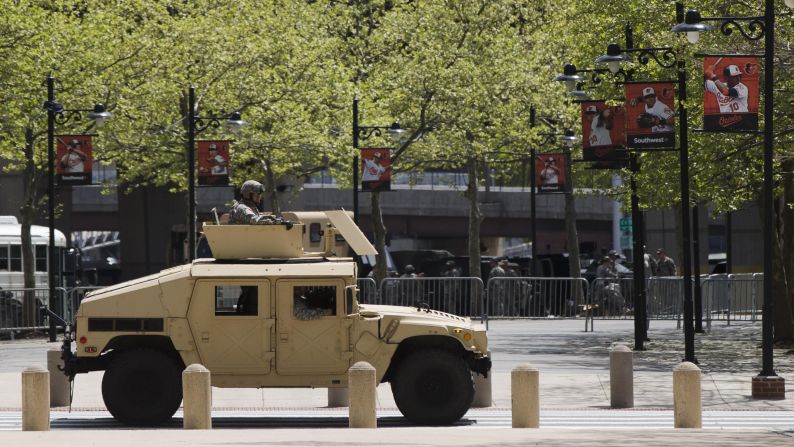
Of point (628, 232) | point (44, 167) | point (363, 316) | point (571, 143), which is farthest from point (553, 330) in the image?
point (628, 232)

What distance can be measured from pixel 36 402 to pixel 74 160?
63.9 ft

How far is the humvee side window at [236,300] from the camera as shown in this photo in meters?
18.0

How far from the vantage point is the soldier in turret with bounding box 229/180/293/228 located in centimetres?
1867

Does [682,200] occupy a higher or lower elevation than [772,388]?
higher

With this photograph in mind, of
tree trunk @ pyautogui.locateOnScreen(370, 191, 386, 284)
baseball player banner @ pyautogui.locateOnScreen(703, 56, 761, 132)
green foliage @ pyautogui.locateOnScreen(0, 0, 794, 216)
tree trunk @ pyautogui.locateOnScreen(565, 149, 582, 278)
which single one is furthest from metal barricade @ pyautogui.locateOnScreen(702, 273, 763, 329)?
baseball player banner @ pyautogui.locateOnScreen(703, 56, 761, 132)

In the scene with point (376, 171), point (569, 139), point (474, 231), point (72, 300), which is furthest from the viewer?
point (474, 231)

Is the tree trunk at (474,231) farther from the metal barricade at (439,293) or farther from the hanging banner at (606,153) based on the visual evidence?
the hanging banner at (606,153)

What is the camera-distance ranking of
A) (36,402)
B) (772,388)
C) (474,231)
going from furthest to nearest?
1. (474,231)
2. (772,388)
3. (36,402)

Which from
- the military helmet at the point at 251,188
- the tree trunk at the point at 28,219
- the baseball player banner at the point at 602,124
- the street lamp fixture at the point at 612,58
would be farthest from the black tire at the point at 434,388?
the tree trunk at the point at 28,219

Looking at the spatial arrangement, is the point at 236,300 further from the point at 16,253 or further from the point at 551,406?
the point at 16,253

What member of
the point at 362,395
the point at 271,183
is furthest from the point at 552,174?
the point at 362,395

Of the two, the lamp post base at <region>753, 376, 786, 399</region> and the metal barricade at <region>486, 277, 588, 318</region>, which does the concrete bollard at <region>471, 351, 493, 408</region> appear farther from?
the metal barricade at <region>486, 277, 588, 318</region>

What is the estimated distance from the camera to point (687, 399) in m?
17.0

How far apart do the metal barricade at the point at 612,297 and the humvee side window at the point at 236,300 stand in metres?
20.4
